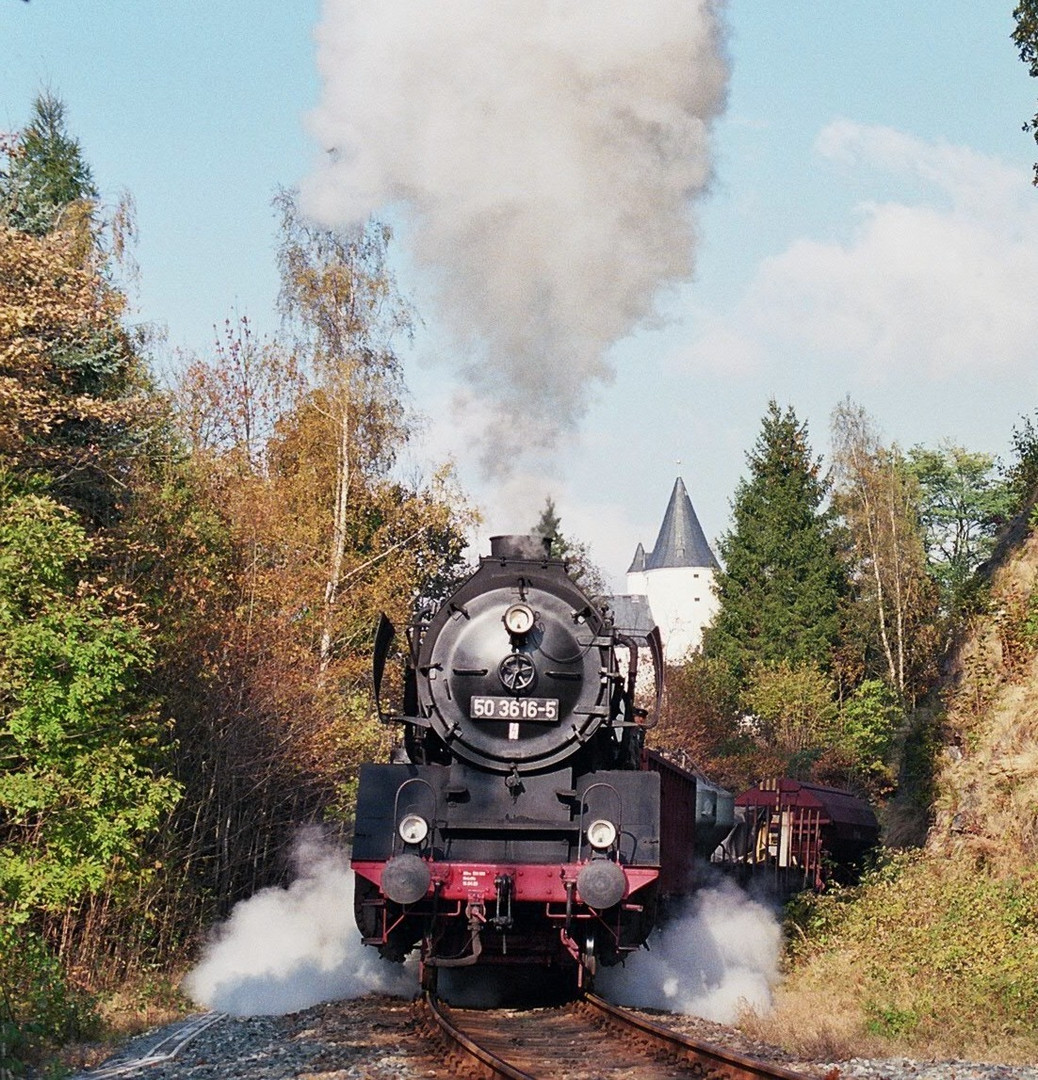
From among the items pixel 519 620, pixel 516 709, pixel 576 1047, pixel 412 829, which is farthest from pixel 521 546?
pixel 576 1047

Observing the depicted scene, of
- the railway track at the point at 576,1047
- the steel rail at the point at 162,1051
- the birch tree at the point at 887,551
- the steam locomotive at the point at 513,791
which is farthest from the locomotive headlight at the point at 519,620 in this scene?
the birch tree at the point at 887,551

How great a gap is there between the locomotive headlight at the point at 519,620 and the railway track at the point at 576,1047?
9.05 ft

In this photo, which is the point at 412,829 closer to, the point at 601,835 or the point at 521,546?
the point at 601,835

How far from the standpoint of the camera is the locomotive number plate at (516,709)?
35.1 ft

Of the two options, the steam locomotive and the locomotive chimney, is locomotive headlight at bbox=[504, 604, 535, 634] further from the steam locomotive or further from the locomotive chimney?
the locomotive chimney

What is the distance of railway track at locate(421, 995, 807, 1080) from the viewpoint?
7.68 metres

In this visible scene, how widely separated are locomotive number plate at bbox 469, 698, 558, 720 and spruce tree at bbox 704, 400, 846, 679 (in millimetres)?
31312

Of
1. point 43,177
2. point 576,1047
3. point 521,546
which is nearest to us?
point 576,1047

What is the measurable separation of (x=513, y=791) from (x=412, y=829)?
906 mm

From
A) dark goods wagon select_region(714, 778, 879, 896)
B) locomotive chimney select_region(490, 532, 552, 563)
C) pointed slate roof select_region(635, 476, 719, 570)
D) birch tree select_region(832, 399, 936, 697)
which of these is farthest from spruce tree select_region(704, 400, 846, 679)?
pointed slate roof select_region(635, 476, 719, 570)

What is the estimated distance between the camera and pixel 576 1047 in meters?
8.99

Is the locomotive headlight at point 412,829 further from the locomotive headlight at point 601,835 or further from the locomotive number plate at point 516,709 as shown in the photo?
the locomotive headlight at point 601,835

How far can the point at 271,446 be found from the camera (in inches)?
1128

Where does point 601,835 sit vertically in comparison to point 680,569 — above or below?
below
